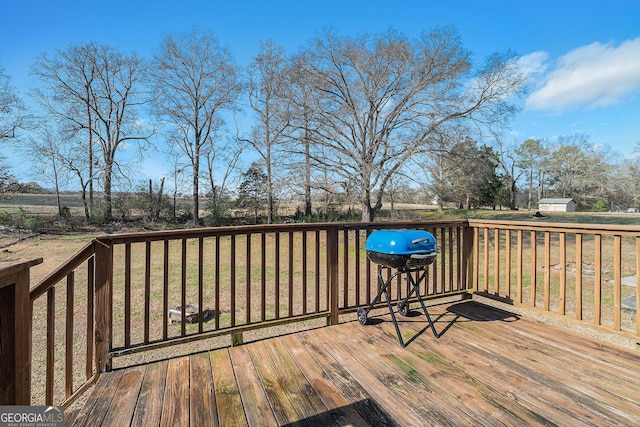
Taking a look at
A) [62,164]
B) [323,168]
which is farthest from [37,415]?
[62,164]

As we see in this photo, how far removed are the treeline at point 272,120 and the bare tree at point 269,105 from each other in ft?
0.21

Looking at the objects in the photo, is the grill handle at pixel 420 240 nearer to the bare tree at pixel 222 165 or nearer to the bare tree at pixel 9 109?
the bare tree at pixel 222 165

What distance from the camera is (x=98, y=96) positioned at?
486 inches

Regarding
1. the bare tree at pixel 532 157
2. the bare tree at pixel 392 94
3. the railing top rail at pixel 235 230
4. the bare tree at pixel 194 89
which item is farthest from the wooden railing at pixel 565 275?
the bare tree at pixel 532 157

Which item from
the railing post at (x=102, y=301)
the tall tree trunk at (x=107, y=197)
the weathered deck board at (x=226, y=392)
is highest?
the tall tree trunk at (x=107, y=197)

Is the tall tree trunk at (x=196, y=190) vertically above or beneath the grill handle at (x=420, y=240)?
above

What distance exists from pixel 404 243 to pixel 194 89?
13478 mm

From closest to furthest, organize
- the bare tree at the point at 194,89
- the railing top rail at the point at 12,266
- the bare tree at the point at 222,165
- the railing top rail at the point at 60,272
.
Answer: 1. the railing top rail at the point at 12,266
2. the railing top rail at the point at 60,272
3. the bare tree at the point at 194,89
4. the bare tree at the point at 222,165

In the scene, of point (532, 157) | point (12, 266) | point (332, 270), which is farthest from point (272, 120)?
point (532, 157)

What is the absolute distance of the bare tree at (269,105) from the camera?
396 inches

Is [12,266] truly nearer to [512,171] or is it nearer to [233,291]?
[233,291]

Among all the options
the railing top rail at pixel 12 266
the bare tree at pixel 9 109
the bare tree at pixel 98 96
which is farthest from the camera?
the bare tree at pixel 98 96

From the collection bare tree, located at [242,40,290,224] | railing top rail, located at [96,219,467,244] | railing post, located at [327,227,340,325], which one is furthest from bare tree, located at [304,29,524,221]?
railing post, located at [327,227,340,325]

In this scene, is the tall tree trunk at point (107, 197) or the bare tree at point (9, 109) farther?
the tall tree trunk at point (107, 197)
